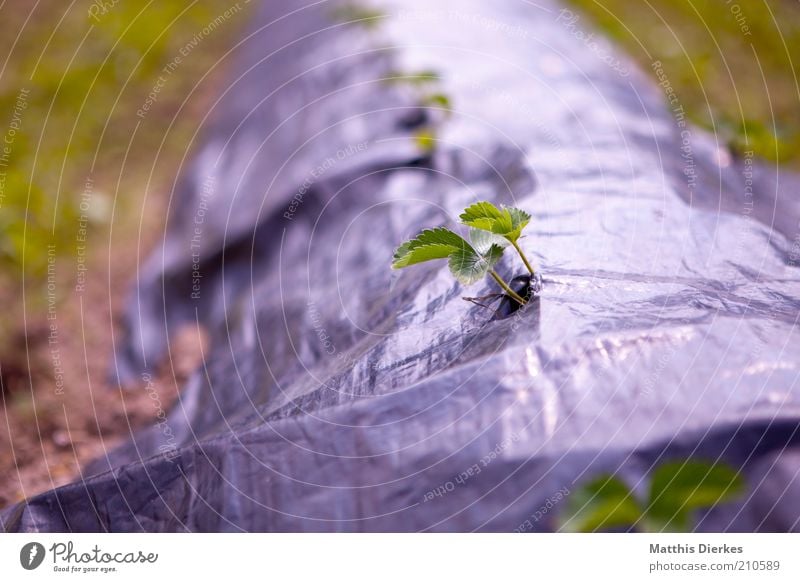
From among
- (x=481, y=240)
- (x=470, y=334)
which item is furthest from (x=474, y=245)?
(x=470, y=334)

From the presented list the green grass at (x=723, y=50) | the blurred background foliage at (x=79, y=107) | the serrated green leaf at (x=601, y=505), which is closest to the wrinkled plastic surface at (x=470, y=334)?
the serrated green leaf at (x=601, y=505)

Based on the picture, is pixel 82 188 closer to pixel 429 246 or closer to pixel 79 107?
pixel 79 107

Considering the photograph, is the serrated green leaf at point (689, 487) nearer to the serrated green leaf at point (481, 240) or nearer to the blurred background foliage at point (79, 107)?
the serrated green leaf at point (481, 240)

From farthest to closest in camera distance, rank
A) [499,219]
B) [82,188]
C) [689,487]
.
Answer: [82,188] → [499,219] → [689,487]

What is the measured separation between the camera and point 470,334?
3.12 feet

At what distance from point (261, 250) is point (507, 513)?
125 cm

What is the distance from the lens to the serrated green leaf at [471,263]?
3.04ft

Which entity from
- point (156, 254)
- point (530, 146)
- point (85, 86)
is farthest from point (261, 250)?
point (85, 86)

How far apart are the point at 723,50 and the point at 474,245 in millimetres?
3518

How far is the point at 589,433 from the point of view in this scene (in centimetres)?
79

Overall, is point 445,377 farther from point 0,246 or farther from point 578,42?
point 0,246

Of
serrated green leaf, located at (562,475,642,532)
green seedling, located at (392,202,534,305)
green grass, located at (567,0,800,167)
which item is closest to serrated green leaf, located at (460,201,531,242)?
green seedling, located at (392,202,534,305)

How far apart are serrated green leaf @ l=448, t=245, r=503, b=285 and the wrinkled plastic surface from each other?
8 centimetres

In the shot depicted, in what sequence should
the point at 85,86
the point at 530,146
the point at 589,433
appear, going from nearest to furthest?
the point at 589,433 → the point at 530,146 → the point at 85,86
